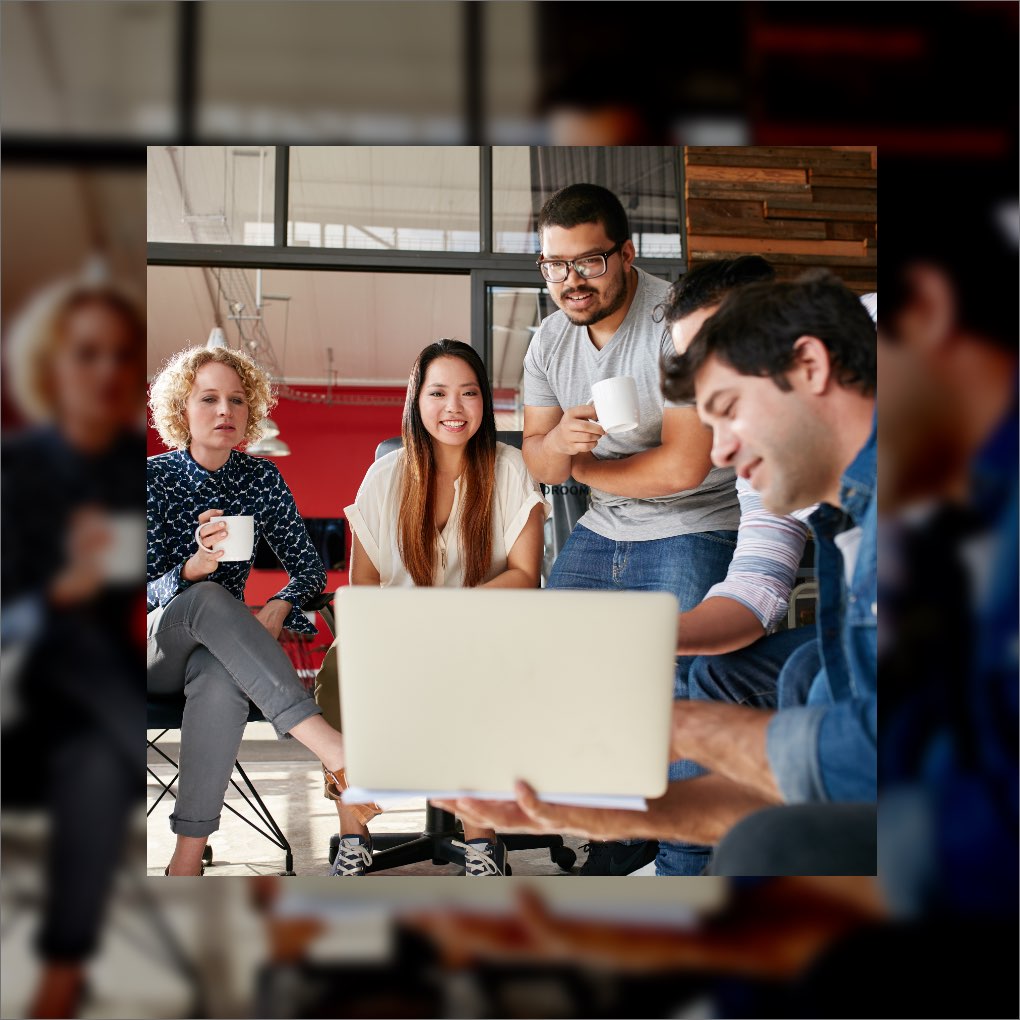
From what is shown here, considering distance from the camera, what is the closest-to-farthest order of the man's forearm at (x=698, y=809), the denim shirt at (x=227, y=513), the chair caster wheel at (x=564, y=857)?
the man's forearm at (x=698, y=809) < the denim shirt at (x=227, y=513) < the chair caster wheel at (x=564, y=857)

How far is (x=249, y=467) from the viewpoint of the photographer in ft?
7.74

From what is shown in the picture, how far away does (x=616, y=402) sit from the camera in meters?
2.17

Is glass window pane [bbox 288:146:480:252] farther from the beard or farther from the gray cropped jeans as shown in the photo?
the gray cropped jeans

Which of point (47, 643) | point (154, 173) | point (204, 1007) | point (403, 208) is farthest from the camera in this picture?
point (403, 208)

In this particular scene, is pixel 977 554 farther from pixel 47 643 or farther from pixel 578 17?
pixel 47 643

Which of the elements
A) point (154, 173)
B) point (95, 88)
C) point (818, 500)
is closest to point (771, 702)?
point (818, 500)

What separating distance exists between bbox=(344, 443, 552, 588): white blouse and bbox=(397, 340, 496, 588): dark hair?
1 cm

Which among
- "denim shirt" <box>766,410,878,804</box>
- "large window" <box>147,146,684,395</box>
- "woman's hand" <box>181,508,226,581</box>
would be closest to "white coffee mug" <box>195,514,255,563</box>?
"woman's hand" <box>181,508,226,581</box>

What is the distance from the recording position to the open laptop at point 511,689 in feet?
5.57

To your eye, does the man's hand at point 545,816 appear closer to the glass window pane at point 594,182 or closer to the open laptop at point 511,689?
the open laptop at point 511,689

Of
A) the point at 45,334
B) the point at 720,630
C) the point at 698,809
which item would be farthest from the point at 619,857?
the point at 45,334

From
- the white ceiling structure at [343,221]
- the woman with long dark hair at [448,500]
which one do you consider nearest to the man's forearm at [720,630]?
the woman with long dark hair at [448,500]

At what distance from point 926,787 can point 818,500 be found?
2.08 ft

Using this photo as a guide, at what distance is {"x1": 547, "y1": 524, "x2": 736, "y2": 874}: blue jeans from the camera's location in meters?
2.30
